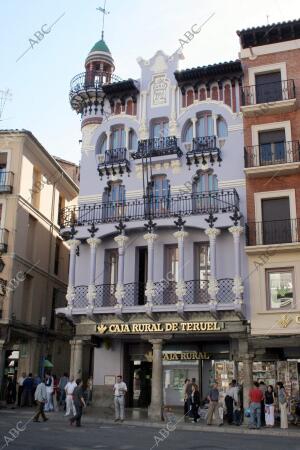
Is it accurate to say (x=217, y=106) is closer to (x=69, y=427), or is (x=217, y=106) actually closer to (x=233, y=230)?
(x=233, y=230)

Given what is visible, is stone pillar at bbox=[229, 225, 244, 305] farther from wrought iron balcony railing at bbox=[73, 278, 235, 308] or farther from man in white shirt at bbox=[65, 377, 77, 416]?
man in white shirt at bbox=[65, 377, 77, 416]

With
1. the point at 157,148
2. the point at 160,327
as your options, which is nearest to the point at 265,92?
the point at 157,148

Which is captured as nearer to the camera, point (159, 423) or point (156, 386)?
point (159, 423)

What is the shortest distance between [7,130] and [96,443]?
20.7m

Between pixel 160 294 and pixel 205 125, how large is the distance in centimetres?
811

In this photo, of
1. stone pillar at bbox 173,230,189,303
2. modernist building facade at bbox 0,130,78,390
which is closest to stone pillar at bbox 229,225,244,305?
stone pillar at bbox 173,230,189,303

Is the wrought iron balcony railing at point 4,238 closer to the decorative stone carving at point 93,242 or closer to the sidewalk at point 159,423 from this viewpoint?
the decorative stone carving at point 93,242

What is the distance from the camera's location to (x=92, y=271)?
25.0 m

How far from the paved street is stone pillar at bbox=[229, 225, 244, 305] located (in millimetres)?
5693

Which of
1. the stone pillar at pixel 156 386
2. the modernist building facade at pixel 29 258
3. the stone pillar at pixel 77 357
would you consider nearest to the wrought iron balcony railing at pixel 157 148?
the modernist building facade at pixel 29 258

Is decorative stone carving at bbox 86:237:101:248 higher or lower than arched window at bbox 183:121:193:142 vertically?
lower

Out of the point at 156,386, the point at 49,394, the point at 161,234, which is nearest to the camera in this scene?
the point at 156,386

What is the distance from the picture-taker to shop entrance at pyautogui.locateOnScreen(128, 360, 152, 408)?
26609 mm

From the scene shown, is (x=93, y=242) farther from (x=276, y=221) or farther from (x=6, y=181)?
(x=276, y=221)
